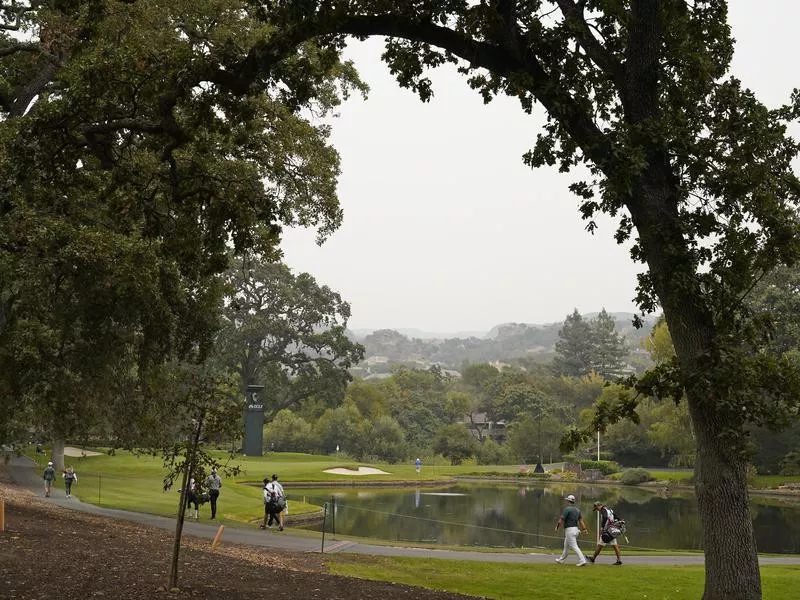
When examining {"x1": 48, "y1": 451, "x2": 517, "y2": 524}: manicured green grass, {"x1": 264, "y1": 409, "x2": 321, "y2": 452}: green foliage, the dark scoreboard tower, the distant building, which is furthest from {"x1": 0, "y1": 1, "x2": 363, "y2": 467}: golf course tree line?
the distant building

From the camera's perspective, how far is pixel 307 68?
9344 mm

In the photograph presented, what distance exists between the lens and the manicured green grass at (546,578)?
12.6 metres

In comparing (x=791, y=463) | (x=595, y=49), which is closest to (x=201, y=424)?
(x=595, y=49)

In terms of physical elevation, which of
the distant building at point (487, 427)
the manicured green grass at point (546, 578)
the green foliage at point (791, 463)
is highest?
the distant building at point (487, 427)

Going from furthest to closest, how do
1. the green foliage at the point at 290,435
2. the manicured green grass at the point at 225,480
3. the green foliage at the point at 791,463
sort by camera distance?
the green foliage at the point at 290,435 → the green foliage at the point at 791,463 → the manicured green grass at the point at 225,480

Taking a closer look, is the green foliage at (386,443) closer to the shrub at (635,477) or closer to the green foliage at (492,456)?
the green foliage at (492,456)

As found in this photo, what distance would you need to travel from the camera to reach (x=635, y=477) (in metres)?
54.5

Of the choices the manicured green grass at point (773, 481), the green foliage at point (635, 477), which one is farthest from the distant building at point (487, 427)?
the manicured green grass at point (773, 481)

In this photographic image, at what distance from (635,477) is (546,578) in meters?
43.9

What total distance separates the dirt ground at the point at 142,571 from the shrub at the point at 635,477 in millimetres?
43415

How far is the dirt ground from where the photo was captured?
9.25 meters

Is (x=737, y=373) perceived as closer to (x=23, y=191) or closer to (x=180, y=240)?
(x=180, y=240)

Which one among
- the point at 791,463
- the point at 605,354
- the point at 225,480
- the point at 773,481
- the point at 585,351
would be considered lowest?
the point at 225,480

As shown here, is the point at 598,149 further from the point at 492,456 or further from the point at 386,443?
Result: the point at 492,456
